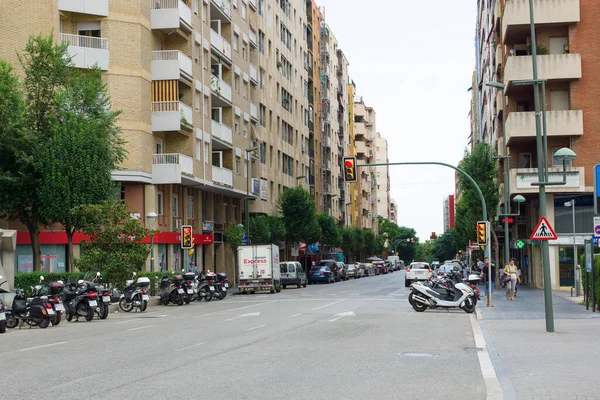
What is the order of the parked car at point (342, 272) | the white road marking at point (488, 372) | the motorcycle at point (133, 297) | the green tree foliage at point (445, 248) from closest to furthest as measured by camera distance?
the white road marking at point (488, 372)
the motorcycle at point (133, 297)
the parked car at point (342, 272)
the green tree foliage at point (445, 248)

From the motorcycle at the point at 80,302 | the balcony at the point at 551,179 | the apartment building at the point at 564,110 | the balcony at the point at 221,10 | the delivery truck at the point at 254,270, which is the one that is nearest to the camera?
the motorcycle at the point at 80,302

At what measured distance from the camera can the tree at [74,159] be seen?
3434cm

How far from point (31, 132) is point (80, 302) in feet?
41.2

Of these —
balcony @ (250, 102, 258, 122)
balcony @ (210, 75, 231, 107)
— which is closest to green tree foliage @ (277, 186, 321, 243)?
balcony @ (250, 102, 258, 122)

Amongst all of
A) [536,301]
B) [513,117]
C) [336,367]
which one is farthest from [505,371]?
[513,117]

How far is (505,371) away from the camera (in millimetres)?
11883

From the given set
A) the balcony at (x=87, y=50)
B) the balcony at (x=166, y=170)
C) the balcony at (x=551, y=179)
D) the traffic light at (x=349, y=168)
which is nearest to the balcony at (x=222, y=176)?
the balcony at (x=166, y=170)

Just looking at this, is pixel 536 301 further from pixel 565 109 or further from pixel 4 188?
pixel 4 188

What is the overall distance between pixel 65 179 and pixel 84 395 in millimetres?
25830

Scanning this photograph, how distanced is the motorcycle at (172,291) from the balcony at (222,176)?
17.0 metres

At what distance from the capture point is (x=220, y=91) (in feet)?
177

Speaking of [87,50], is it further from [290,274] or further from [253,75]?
[253,75]

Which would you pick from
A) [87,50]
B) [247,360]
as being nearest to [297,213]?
[87,50]

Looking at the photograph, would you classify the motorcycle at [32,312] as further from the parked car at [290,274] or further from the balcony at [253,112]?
the balcony at [253,112]
